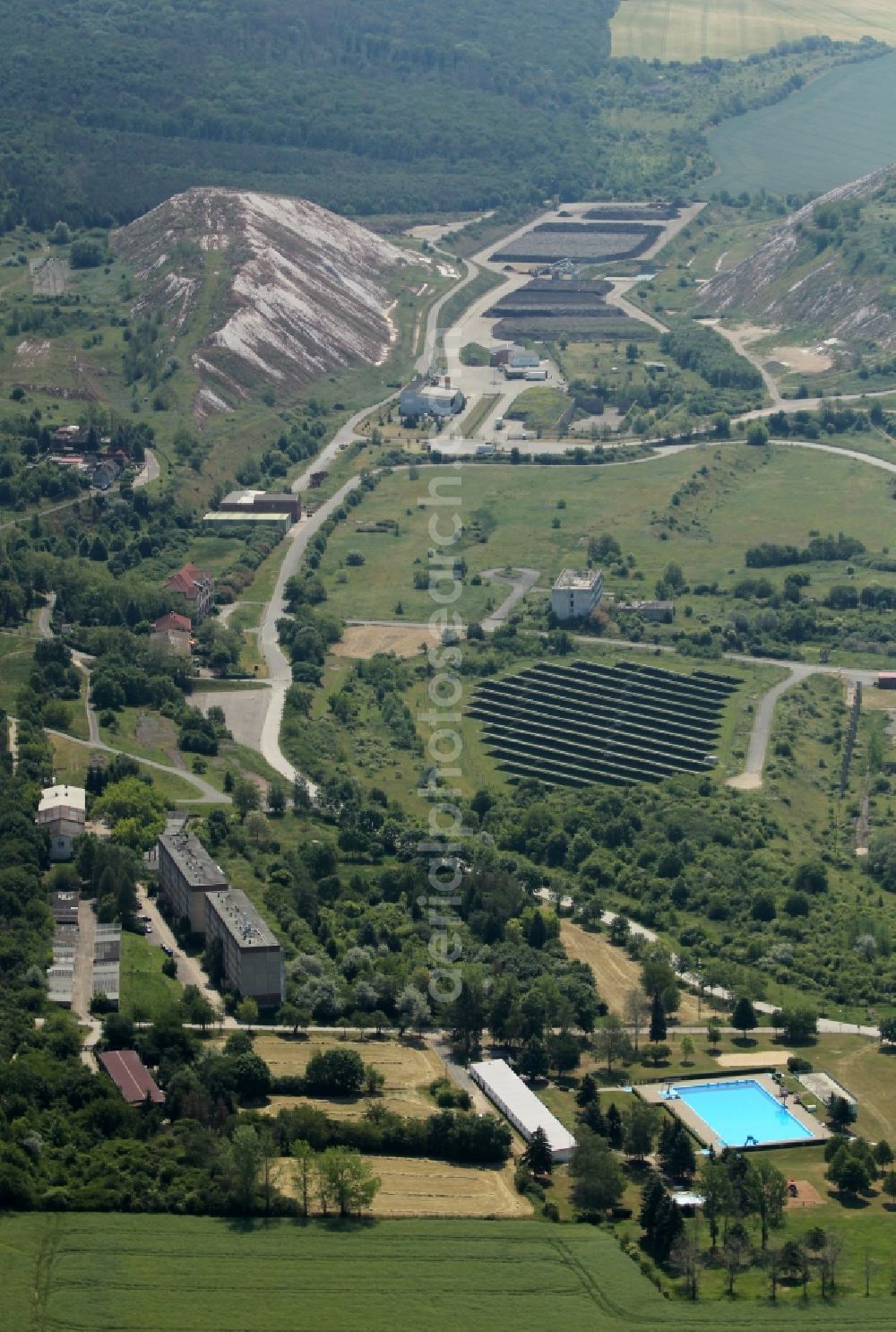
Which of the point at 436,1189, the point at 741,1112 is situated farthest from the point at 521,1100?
the point at 741,1112

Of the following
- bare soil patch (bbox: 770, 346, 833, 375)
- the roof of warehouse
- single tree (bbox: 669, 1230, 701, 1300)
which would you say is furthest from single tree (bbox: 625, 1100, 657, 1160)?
bare soil patch (bbox: 770, 346, 833, 375)

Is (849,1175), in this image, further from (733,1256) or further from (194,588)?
(194,588)

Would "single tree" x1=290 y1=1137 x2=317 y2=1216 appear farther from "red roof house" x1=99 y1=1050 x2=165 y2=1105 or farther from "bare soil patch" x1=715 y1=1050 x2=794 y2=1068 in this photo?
"bare soil patch" x1=715 y1=1050 x2=794 y2=1068

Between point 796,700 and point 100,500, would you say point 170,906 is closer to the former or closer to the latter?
point 796,700

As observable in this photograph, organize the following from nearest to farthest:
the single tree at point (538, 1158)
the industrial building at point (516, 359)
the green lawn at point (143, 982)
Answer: the single tree at point (538, 1158), the green lawn at point (143, 982), the industrial building at point (516, 359)

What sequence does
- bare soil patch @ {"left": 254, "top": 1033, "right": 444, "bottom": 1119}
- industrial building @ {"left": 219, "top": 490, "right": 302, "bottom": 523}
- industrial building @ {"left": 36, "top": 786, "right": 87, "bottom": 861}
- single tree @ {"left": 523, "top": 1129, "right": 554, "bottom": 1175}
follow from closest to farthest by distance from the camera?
1. single tree @ {"left": 523, "top": 1129, "right": 554, "bottom": 1175}
2. bare soil patch @ {"left": 254, "top": 1033, "right": 444, "bottom": 1119}
3. industrial building @ {"left": 36, "top": 786, "right": 87, "bottom": 861}
4. industrial building @ {"left": 219, "top": 490, "right": 302, "bottom": 523}

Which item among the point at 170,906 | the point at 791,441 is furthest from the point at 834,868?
the point at 791,441

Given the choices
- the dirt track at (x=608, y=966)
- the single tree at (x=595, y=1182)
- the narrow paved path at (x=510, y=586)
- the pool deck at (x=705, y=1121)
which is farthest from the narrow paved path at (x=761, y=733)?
the single tree at (x=595, y=1182)

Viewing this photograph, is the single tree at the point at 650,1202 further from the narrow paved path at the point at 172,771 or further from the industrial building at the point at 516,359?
the industrial building at the point at 516,359
